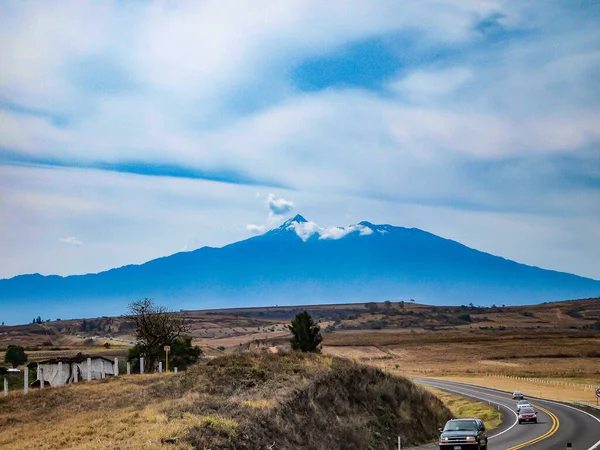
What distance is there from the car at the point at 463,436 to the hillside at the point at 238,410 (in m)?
3.59

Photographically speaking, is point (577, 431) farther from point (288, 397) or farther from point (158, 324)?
point (158, 324)

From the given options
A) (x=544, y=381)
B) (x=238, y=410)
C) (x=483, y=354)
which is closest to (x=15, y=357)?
(x=544, y=381)

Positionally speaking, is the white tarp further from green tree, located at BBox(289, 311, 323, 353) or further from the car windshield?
the car windshield

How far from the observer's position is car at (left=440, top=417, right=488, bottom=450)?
28734 mm

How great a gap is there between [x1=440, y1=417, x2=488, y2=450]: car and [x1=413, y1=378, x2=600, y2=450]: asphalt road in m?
4.39

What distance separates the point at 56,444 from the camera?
76.3 feet

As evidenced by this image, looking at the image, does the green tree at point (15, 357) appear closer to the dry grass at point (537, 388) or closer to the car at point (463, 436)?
the dry grass at point (537, 388)

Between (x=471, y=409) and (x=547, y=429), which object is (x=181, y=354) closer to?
(x=471, y=409)

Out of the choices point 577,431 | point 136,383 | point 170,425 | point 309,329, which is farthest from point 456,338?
point 170,425

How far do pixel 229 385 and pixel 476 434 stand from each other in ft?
37.2

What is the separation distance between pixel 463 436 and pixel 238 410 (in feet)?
31.2

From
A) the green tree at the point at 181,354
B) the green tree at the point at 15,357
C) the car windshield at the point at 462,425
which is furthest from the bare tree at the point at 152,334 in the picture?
the green tree at the point at 15,357

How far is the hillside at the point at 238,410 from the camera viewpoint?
24297 mm

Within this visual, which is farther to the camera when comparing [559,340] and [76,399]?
[559,340]
